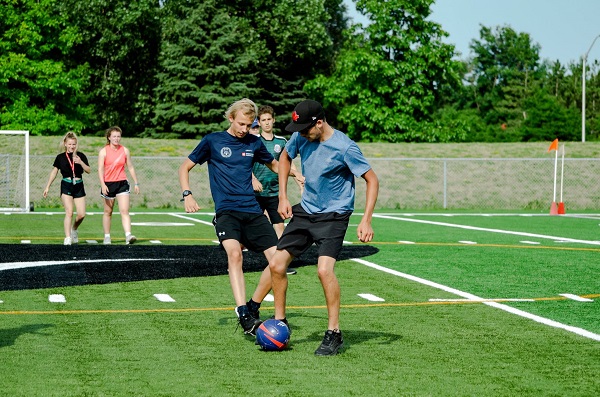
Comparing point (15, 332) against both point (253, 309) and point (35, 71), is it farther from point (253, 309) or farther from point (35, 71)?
point (35, 71)

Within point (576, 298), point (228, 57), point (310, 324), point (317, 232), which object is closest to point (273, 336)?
point (317, 232)

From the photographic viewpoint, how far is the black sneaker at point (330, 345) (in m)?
6.97

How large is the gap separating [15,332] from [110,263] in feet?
18.5

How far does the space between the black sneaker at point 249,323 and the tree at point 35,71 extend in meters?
43.6

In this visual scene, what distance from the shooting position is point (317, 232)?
24.1 feet

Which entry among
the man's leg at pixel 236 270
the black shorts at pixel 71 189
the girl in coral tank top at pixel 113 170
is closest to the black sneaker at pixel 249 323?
the man's leg at pixel 236 270

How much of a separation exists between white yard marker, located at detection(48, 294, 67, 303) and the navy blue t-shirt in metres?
2.37

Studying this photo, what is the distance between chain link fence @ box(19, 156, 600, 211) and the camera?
34.7 m

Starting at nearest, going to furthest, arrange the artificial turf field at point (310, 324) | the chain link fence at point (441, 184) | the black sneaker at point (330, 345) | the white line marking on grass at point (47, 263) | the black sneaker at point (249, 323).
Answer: the artificial turf field at point (310, 324), the black sneaker at point (330, 345), the black sneaker at point (249, 323), the white line marking on grass at point (47, 263), the chain link fence at point (441, 184)

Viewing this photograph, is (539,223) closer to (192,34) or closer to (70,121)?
(192,34)

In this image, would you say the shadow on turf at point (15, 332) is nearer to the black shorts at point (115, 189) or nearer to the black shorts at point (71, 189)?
the black shorts at point (115, 189)

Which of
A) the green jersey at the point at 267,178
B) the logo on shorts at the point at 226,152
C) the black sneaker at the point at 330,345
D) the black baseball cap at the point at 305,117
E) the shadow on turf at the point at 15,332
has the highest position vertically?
the black baseball cap at the point at 305,117

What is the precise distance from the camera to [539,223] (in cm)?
2459

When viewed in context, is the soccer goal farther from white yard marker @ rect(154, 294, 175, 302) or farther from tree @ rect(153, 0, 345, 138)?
white yard marker @ rect(154, 294, 175, 302)
